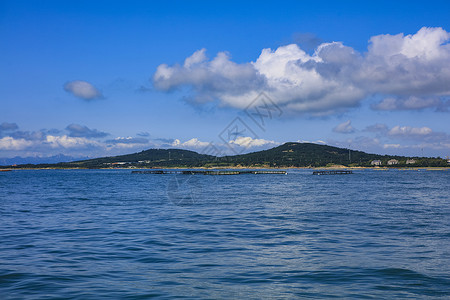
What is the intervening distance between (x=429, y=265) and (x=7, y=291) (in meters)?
17.9

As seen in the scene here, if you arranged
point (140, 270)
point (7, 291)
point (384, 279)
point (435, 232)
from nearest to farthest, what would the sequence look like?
point (7, 291), point (384, 279), point (140, 270), point (435, 232)

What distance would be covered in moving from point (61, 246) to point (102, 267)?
608 cm

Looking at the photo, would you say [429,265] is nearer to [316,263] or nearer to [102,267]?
[316,263]

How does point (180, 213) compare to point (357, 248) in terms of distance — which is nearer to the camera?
point (357, 248)

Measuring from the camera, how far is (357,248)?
2073 centimetres

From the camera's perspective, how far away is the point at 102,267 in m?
17.0

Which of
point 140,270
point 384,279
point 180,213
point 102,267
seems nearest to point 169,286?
point 140,270

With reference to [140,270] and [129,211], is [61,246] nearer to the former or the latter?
[140,270]

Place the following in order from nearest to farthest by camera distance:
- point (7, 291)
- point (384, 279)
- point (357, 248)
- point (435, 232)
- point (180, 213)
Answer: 1. point (7, 291)
2. point (384, 279)
3. point (357, 248)
4. point (435, 232)
5. point (180, 213)

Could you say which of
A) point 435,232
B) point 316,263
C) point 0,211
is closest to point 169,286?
point 316,263

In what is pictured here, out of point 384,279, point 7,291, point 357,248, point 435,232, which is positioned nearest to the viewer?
point 7,291

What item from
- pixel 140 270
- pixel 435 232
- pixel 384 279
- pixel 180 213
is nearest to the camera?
pixel 384 279

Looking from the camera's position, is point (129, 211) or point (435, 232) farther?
point (129, 211)

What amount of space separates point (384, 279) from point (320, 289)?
Result: 3141 millimetres
